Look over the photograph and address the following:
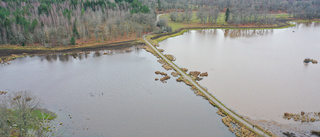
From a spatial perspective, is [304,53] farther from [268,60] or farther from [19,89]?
[19,89]

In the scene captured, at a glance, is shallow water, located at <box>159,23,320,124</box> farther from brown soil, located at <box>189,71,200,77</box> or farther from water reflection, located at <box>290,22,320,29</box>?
water reflection, located at <box>290,22,320,29</box>

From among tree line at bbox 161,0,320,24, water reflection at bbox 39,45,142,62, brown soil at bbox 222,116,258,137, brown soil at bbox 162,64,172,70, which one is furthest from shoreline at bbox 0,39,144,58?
tree line at bbox 161,0,320,24

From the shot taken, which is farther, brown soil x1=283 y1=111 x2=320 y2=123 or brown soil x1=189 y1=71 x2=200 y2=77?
brown soil x1=189 y1=71 x2=200 y2=77

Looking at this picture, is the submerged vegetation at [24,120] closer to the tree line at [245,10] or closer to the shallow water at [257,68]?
the shallow water at [257,68]

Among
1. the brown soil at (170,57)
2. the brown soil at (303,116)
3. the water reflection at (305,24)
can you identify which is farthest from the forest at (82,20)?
the brown soil at (303,116)

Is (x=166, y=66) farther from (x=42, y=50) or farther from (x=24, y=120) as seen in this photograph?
(x=42, y=50)

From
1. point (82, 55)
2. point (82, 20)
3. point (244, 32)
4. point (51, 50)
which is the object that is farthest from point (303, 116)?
point (82, 20)
